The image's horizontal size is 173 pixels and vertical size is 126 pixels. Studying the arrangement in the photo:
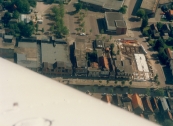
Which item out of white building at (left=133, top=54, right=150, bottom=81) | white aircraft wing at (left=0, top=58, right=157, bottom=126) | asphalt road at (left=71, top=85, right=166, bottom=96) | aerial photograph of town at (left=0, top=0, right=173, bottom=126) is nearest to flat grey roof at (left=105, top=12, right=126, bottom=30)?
aerial photograph of town at (left=0, top=0, right=173, bottom=126)

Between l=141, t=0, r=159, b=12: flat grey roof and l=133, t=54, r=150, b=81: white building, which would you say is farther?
l=141, t=0, r=159, b=12: flat grey roof

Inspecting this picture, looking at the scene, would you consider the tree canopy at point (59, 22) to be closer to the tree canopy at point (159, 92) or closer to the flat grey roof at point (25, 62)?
the flat grey roof at point (25, 62)

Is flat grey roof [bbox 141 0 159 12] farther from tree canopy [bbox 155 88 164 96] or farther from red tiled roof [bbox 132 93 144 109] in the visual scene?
red tiled roof [bbox 132 93 144 109]

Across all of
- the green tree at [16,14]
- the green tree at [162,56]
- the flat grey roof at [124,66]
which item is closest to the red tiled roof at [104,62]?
the flat grey roof at [124,66]

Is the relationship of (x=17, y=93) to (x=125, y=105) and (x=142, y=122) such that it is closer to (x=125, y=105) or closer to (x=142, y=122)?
(x=142, y=122)

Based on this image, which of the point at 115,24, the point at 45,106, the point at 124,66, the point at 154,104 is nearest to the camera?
the point at 45,106

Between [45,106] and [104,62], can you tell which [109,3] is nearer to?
[104,62]

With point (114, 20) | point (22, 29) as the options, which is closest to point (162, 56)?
point (114, 20)
